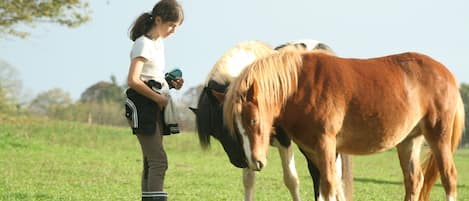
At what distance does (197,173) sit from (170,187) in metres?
4.42

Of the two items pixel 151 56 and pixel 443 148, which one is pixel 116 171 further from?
pixel 151 56

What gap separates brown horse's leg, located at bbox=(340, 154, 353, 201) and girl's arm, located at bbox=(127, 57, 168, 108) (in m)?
3.48

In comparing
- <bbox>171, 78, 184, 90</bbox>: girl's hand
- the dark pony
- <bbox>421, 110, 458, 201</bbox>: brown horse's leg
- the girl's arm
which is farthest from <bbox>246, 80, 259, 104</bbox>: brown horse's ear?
<bbox>421, 110, 458, 201</bbox>: brown horse's leg

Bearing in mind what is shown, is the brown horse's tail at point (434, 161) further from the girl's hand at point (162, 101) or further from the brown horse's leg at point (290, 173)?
the girl's hand at point (162, 101)

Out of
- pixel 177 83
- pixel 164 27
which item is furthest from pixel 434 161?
pixel 164 27

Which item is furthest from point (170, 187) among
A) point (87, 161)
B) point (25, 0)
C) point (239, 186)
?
point (25, 0)

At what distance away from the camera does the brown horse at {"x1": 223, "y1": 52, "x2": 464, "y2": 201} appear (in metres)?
5.68

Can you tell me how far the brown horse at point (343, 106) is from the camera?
18.6 feet

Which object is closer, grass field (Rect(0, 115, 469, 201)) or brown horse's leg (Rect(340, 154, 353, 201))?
brown horse's leg (Rect(340, 154, 353, 201))

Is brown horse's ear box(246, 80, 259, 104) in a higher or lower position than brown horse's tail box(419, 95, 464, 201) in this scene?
higher

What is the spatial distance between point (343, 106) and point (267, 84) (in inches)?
26.7

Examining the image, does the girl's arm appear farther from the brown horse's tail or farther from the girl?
the brown horse's tail

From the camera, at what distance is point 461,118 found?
6.81 metres

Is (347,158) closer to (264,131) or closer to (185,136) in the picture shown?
(264,131)
